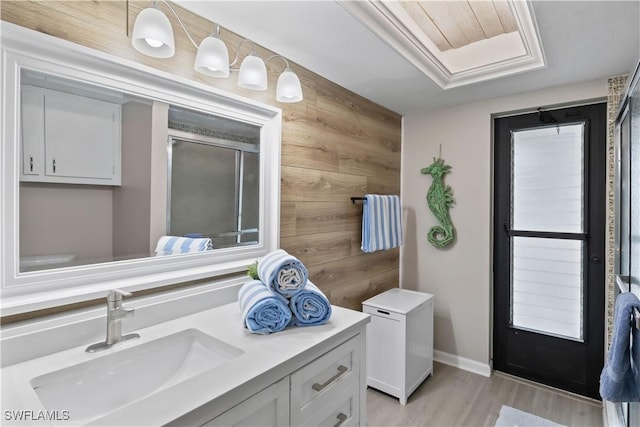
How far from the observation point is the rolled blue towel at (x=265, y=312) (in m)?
1.20

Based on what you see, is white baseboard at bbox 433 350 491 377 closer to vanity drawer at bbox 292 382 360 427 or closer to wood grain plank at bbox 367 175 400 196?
wood grain plank at bbox 367 175 400 196

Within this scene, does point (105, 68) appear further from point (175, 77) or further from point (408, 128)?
point (408, 128)

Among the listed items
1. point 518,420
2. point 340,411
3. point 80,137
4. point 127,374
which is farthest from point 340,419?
point 518,420

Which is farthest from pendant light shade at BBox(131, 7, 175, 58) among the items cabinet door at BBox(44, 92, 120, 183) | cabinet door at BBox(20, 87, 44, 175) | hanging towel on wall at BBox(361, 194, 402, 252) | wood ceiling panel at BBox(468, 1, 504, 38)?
hanging towel on wall at BBox(361, 194, 402, 252)

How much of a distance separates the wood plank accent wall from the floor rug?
3.63ft

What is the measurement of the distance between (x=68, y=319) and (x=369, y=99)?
2.24m

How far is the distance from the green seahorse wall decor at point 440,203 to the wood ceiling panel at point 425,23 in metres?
0.94

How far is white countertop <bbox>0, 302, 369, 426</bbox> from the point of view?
0.77 m

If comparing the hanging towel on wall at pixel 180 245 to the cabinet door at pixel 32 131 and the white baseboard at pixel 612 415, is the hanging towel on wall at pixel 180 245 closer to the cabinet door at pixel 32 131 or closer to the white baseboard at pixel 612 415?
the cabinet door at pixel 32 131

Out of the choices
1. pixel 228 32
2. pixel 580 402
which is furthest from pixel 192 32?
pixel 580 402

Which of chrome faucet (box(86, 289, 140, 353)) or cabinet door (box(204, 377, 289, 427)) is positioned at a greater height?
chrome faucet (box(86, 289, 140, 353))

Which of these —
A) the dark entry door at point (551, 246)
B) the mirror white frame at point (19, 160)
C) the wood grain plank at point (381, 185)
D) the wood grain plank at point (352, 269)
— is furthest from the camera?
the wood grain plank at point (381, 185)

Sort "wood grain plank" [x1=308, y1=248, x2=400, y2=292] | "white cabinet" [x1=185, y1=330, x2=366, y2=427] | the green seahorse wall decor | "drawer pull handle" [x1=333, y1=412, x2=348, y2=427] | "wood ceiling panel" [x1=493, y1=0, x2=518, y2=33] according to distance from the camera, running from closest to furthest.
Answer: "white cabinet" [x1=185, y1=330, x2=366, y2=427], "drawer pull handle" [x1=333, y1=412, x2=348, y2=427], "wood ceiling panel" [x1=493, y1=0, x2=518, y2=33], "wood grain plank" [x1=308, y1=248, x2=400, y2=292], the green seahorse wall decor

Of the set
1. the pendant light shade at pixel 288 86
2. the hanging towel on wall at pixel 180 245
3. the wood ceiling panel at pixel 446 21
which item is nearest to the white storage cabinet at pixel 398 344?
the hanging towel on wall at pixel 180 245
